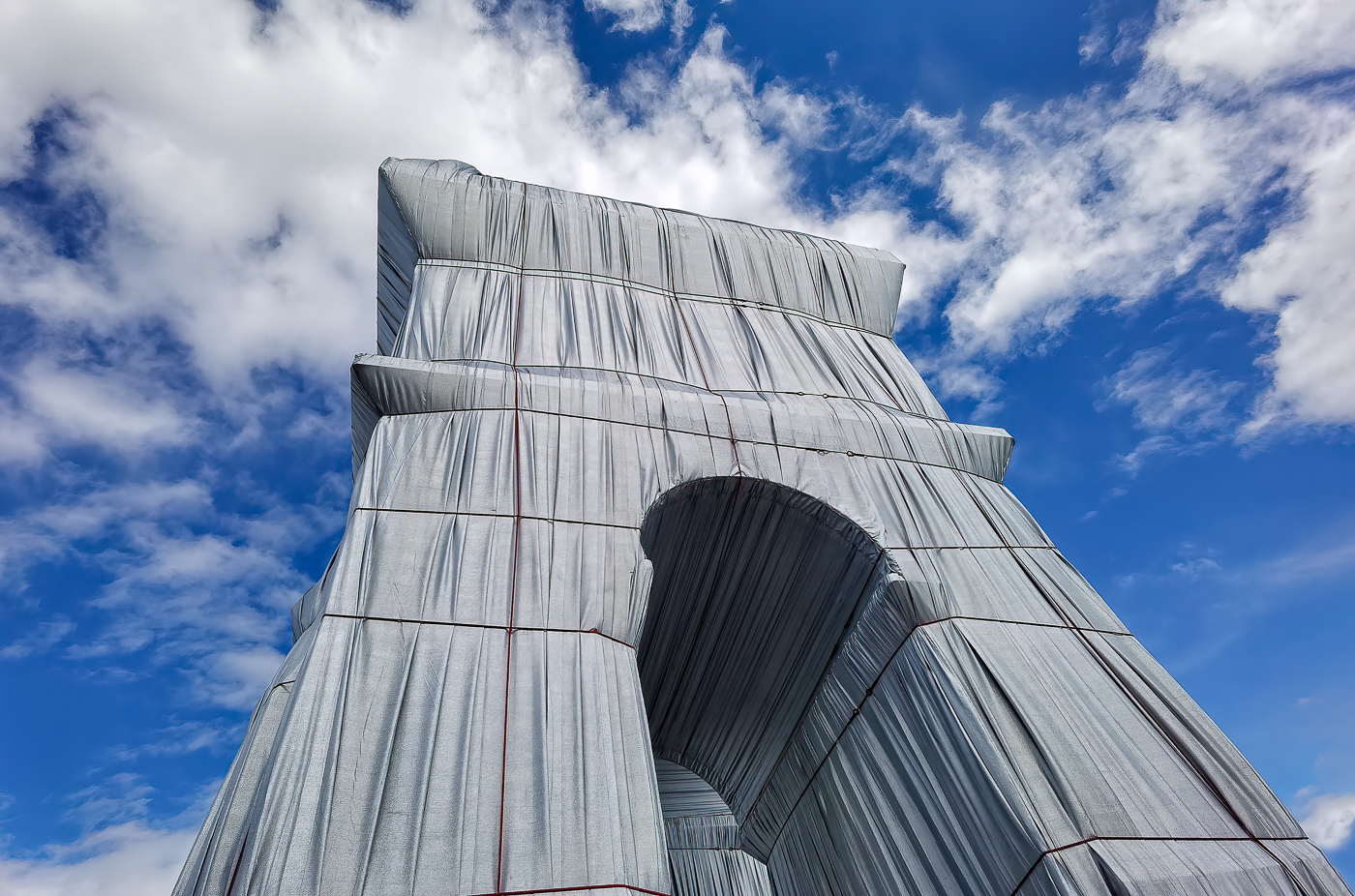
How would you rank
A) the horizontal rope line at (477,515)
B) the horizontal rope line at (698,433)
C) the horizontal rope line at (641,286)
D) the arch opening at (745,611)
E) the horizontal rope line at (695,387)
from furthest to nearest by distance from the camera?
the horizontal rope line at (641,286) < the horizontal rope line at (695,387) < the arch opening at (745,611) < the horizontal rope line at (698,433) < the horizontal rope line at (477,515)

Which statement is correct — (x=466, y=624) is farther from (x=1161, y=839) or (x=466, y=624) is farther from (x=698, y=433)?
(x=1161, y=839)

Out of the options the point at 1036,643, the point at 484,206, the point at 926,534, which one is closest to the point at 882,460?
the point at 926,534

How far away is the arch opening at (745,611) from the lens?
30.5ft

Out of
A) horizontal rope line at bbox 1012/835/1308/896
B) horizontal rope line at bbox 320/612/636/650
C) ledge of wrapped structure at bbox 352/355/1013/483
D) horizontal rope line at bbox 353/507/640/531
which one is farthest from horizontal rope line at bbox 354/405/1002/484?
horizontal rope line at bbox 1012/835/1308/896

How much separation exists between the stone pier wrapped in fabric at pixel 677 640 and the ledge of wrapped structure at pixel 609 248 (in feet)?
0.23

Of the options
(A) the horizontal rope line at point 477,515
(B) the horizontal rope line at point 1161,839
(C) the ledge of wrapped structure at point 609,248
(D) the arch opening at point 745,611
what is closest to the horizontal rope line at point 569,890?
(B) the horizontal rope line at point 1161,839

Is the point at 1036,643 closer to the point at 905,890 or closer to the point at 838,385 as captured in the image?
the point at 905,890

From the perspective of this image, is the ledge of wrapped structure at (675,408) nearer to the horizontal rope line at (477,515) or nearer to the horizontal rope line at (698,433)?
the horizontal rope line at (698,433)

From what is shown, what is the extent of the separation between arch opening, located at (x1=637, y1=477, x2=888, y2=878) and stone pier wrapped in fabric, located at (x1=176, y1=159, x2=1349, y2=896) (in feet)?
0.14

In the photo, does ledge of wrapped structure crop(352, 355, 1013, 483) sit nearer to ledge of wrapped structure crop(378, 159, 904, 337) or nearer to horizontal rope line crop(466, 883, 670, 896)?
ledge of wrapped structure crop(378, 159, 904, 337)

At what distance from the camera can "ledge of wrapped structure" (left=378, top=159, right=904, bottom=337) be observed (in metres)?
11.7

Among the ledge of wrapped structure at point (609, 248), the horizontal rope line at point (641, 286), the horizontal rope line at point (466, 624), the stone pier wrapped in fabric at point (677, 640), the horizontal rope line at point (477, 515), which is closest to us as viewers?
the stone pier wrapped in fabric at point (677, 640)

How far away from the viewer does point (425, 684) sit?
6.46 meters

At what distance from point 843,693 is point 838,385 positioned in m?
4.60
